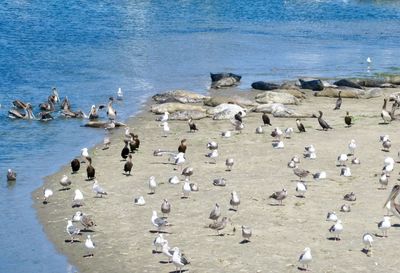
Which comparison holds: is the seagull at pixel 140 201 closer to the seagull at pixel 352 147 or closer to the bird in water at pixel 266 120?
the seagull at pixel 352 147

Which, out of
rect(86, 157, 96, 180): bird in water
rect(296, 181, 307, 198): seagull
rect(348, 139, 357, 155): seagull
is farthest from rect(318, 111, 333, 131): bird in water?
rect(86, 157, 96, 180): bird in water

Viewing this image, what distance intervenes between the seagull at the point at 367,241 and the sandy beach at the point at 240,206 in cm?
21

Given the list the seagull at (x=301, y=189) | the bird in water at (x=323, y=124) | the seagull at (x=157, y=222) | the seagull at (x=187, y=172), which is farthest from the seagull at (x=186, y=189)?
the bird in water at (x=323, y=124)

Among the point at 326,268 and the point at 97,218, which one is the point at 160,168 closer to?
the point at 97,218

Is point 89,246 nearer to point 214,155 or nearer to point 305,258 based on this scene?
point 305,258

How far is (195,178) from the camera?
26.2 metres

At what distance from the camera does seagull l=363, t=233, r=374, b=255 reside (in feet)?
63.0

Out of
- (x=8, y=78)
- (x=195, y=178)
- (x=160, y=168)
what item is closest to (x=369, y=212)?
(x=195, y=178)

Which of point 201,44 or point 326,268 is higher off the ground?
point 326,268

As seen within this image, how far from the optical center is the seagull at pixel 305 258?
1827 cm

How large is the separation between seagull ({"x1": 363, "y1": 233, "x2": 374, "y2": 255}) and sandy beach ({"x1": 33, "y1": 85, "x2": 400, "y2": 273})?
0.21 m

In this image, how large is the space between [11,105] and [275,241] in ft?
73.7

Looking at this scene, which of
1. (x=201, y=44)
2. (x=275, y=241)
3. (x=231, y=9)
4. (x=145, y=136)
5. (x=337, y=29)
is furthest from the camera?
(x=231, y=9)

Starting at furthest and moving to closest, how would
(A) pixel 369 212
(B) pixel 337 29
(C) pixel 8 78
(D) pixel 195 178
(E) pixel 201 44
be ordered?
1. (B) pixel 337 29
2. (E) pixel 201 44
3. (C) pixel 8 78
4. (D) pixel 195 178
5. (A) pixel 369 212
